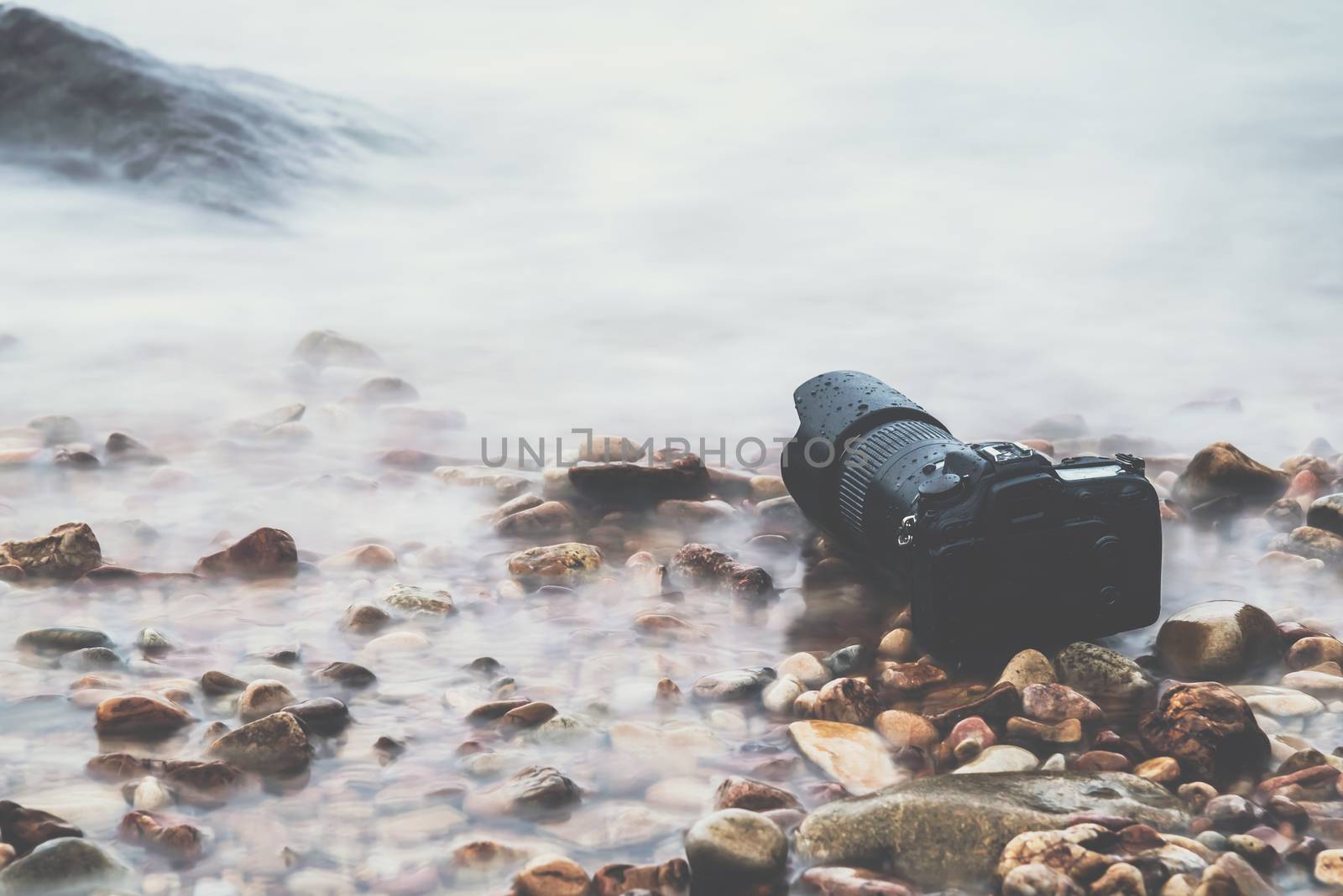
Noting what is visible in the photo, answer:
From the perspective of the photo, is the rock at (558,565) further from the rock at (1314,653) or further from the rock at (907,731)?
the rock at (1314,653)

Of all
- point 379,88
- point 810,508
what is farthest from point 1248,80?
point 810,508

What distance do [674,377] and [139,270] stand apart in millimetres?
4550

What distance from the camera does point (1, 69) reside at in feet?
40.4

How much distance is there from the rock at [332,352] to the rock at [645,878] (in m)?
5.30

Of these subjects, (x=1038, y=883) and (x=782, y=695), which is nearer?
(x=1038, y=883)

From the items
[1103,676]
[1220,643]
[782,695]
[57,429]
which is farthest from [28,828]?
[57,429]

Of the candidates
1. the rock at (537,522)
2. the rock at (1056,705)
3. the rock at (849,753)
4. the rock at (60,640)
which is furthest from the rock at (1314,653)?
the rock at (60,640)

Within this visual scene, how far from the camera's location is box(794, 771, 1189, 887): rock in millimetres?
3178

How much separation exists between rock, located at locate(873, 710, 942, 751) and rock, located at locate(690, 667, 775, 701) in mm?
424

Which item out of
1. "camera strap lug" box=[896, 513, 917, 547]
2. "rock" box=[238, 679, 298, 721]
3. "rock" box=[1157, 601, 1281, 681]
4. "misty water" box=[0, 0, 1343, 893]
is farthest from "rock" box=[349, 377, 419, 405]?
"rock" box=[1157, 601, 1281, 681]

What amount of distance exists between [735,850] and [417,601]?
74.2 inches

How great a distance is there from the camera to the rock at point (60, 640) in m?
4.29

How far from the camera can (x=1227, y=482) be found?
5.63 m

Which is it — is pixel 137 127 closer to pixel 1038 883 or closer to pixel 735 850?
pixel 735 850
